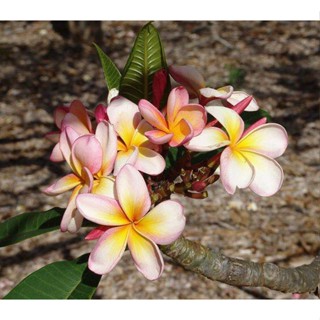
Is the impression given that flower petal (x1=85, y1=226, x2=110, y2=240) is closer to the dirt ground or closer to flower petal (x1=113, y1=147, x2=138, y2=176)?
flower petal (x1=113, y1=147, x2=138, y2=176)

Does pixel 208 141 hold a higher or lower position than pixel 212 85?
higher

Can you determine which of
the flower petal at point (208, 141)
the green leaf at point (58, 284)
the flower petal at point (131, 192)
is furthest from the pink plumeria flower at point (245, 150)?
the green leaf at point (58, 284)

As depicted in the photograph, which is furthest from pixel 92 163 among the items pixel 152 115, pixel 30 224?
pixel 30 224

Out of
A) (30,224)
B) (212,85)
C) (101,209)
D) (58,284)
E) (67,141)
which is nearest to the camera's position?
(101,209)

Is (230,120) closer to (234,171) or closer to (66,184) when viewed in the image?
(234,171)

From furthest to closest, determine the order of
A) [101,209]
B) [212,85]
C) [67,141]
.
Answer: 1. [212,85]
2. [67,141]
3. [101,209]

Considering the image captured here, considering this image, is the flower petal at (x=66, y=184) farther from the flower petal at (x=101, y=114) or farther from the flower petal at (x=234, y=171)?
the flower petal at (x=234, y=171)

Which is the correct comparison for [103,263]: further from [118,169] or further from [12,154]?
[12,154]
